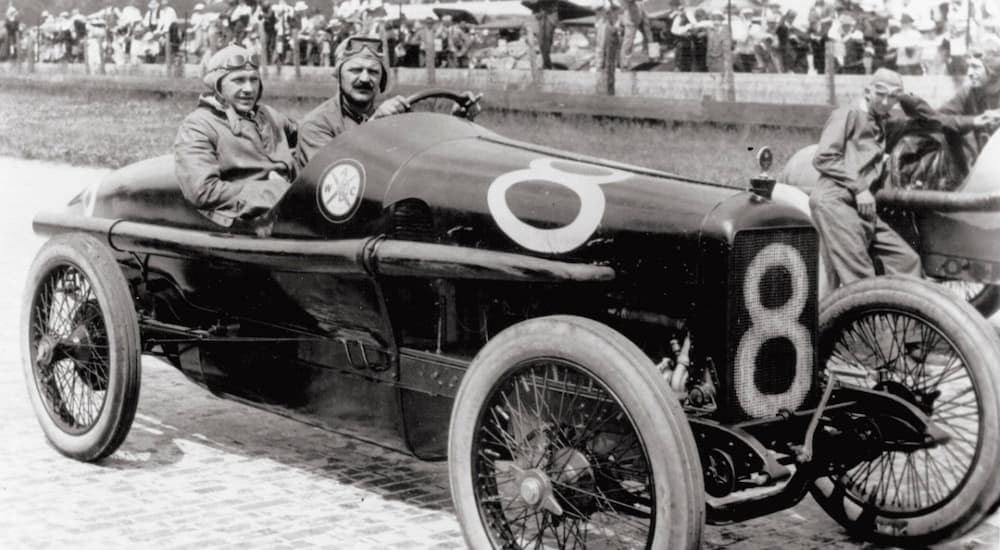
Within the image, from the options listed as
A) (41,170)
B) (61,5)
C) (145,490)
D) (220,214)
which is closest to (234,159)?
(220,214)

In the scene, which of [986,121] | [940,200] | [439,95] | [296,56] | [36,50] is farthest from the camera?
[36,50]

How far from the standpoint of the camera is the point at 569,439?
3969 millimetres

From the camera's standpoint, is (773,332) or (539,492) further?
(773,332)

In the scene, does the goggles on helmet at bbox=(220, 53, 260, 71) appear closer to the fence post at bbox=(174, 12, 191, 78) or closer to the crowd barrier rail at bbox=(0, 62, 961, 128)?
the crowd barrier rail at bbox=(0, 62, 961, 128)

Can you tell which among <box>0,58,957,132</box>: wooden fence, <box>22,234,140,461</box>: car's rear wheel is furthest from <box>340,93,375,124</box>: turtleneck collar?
<box>0,58,957,132</box>: wooden fence

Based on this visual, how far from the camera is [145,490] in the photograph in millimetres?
5156

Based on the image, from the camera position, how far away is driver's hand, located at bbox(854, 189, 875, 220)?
304 inches

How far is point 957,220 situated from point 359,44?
391 centimetres

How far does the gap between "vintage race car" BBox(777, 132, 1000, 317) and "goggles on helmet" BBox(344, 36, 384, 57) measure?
3.05 m

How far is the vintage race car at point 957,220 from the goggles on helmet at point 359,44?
305 cm

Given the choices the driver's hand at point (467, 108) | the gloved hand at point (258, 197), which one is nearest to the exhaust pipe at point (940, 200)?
the driver's hand at point (467, 108)

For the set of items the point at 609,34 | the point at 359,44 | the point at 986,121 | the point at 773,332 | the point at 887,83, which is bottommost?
the point at 773,332

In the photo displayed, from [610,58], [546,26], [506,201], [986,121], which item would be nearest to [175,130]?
[546,26]

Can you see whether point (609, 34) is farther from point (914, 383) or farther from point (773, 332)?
point (773, 332)
